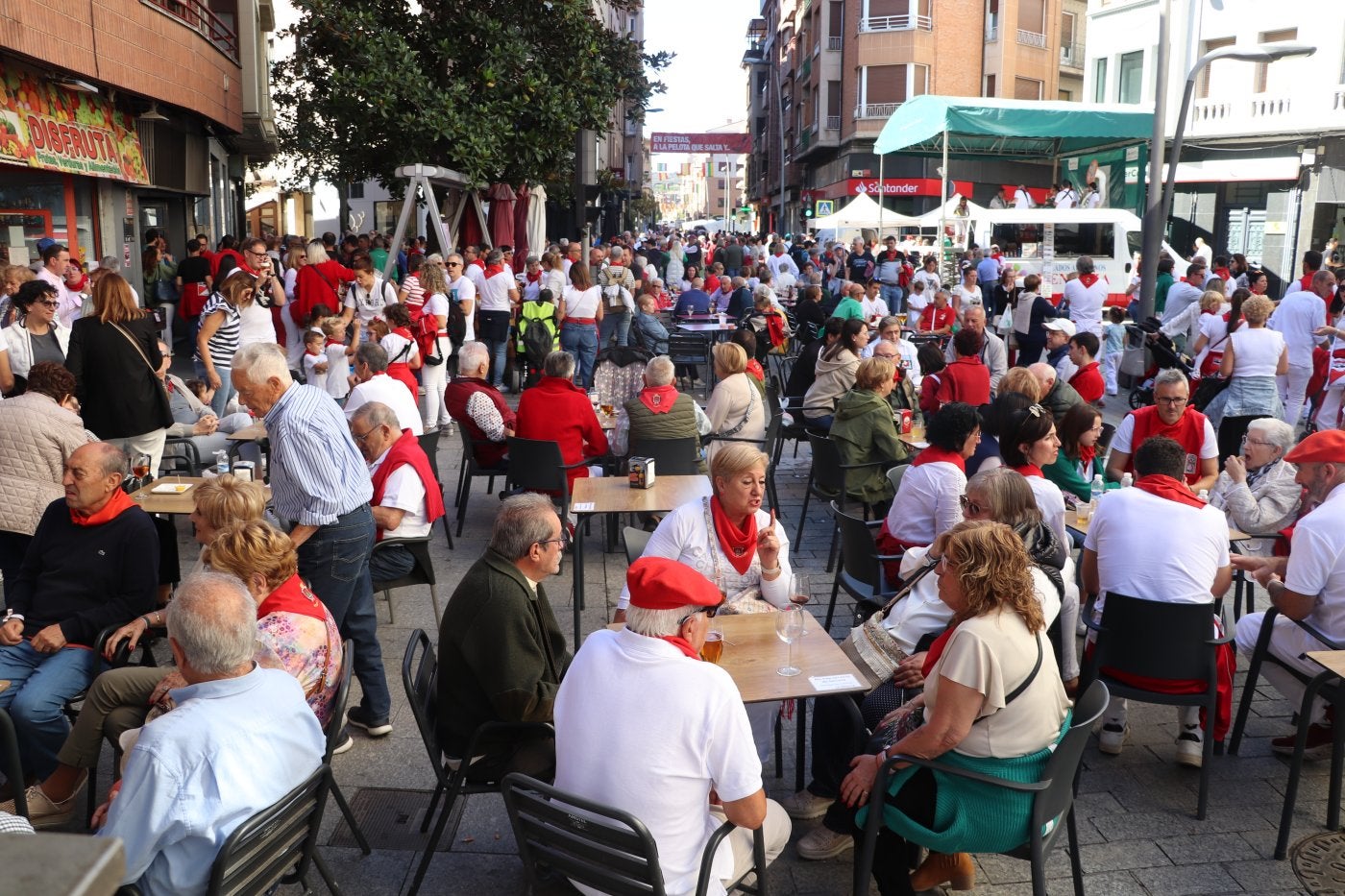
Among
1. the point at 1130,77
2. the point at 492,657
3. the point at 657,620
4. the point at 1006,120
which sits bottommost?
the point at 492,657

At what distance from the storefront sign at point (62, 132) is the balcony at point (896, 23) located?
35733 mm

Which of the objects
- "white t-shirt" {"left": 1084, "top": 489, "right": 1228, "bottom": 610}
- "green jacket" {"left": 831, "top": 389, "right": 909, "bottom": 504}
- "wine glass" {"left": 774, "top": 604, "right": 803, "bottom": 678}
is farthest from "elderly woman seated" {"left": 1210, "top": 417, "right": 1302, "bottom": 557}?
"wine glass" {"left": 774, "top": 604, "right": 803, "bottom": 678}

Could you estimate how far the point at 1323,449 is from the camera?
15.2ft

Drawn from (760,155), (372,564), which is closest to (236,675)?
(372,564)

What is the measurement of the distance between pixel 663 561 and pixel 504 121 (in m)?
15.0

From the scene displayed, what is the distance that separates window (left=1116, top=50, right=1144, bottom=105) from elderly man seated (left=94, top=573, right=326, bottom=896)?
34570 mm

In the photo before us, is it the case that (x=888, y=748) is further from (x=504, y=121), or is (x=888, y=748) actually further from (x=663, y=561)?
(x=504, y=121)

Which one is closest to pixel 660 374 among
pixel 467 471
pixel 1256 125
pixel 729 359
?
pixel 729 359

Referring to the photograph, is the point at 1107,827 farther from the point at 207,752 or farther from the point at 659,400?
the point at 659,400

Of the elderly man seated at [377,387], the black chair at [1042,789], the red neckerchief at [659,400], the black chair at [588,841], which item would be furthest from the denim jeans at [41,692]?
the red neckerchief at [659,400]

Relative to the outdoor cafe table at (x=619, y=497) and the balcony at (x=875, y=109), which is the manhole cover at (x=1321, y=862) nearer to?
the outdoor cafe table at (x=619, y=497)

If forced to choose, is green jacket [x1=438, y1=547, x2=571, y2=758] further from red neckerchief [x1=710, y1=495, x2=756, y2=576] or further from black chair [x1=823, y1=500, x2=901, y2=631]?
black chair [x1=823, y1=500, x2=901, y2=631]

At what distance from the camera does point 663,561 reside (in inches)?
122

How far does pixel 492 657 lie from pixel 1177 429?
15.2 feet
